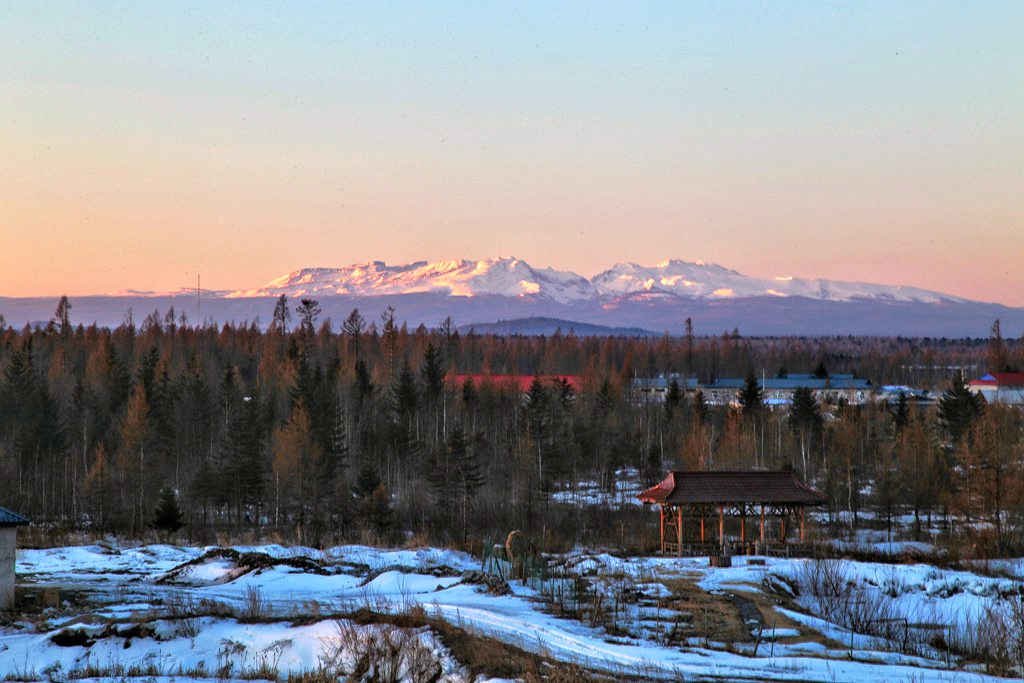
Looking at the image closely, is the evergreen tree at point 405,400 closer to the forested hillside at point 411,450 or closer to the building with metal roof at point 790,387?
the forested hillside at point 411,450

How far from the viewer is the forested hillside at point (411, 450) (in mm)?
51281

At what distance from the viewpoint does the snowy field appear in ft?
64.3

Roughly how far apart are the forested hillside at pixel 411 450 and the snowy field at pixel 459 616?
33.6 feet

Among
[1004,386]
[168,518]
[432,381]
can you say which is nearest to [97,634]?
[168,518]

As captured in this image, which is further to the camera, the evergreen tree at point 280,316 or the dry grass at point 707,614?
the evergreen tree at point 280,316

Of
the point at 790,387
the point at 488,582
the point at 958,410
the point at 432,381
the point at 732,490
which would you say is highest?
the point at 432,381

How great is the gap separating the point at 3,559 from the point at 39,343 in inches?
3658

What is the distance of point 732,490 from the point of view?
3725 cm

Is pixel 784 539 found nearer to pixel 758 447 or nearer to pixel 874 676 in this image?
pixel 874 676

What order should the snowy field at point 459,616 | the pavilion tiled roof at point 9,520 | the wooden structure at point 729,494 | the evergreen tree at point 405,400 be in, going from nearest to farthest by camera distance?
the snowy field at point 459,616 < the pavilion tiled roof at point 9,520 < the wooden structure at point 729,494 < the evergreen tree at point 405,400

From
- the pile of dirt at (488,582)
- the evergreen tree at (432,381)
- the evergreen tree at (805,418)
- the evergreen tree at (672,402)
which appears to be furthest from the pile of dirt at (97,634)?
the evergreen tree at (672,402)

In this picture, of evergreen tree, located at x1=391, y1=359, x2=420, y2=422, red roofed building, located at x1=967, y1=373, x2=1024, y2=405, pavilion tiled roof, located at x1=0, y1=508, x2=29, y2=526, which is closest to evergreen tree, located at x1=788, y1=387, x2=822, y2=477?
evergreen tree, located at x1=391, y1=359, x2=420, y2=422

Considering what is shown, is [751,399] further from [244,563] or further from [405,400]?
[244,563]

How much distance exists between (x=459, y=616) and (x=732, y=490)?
703 inches
